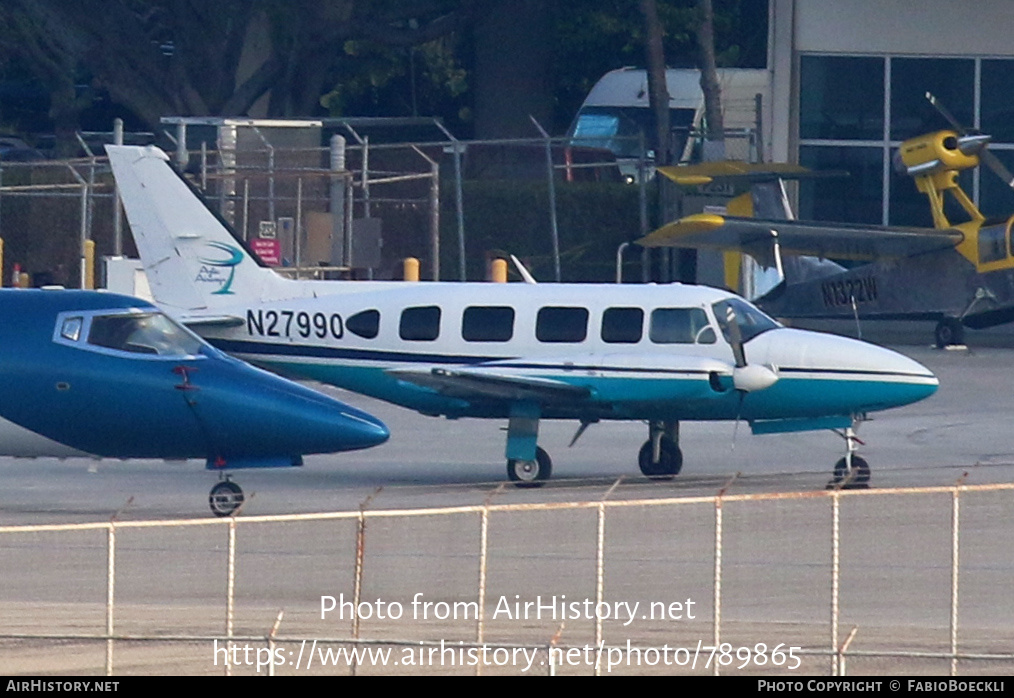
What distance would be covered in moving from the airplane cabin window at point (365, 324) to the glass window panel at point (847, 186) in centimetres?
2122

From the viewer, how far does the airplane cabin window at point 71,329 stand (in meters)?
14.1

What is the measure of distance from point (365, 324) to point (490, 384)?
1624 mm

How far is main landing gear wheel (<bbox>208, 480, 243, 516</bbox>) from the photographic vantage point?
540 inches

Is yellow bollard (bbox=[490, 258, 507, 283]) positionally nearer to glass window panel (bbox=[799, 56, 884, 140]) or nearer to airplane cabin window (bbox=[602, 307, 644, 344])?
airplane cabin window (bbox=[602, 307, 644, 344])

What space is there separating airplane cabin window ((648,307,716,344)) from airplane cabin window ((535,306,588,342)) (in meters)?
0.63

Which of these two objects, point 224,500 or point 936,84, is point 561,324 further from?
point 936,84

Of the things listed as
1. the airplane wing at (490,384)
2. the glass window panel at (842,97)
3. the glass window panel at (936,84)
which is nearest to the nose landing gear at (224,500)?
the airplane wing at (490,384)

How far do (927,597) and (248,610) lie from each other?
3.72 m

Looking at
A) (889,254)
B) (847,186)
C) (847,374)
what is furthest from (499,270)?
(847,186)

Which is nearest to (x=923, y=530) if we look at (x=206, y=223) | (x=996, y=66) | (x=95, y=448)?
(x=95, y=448)

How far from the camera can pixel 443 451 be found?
59.9 feet

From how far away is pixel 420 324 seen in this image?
1650 centimetres
